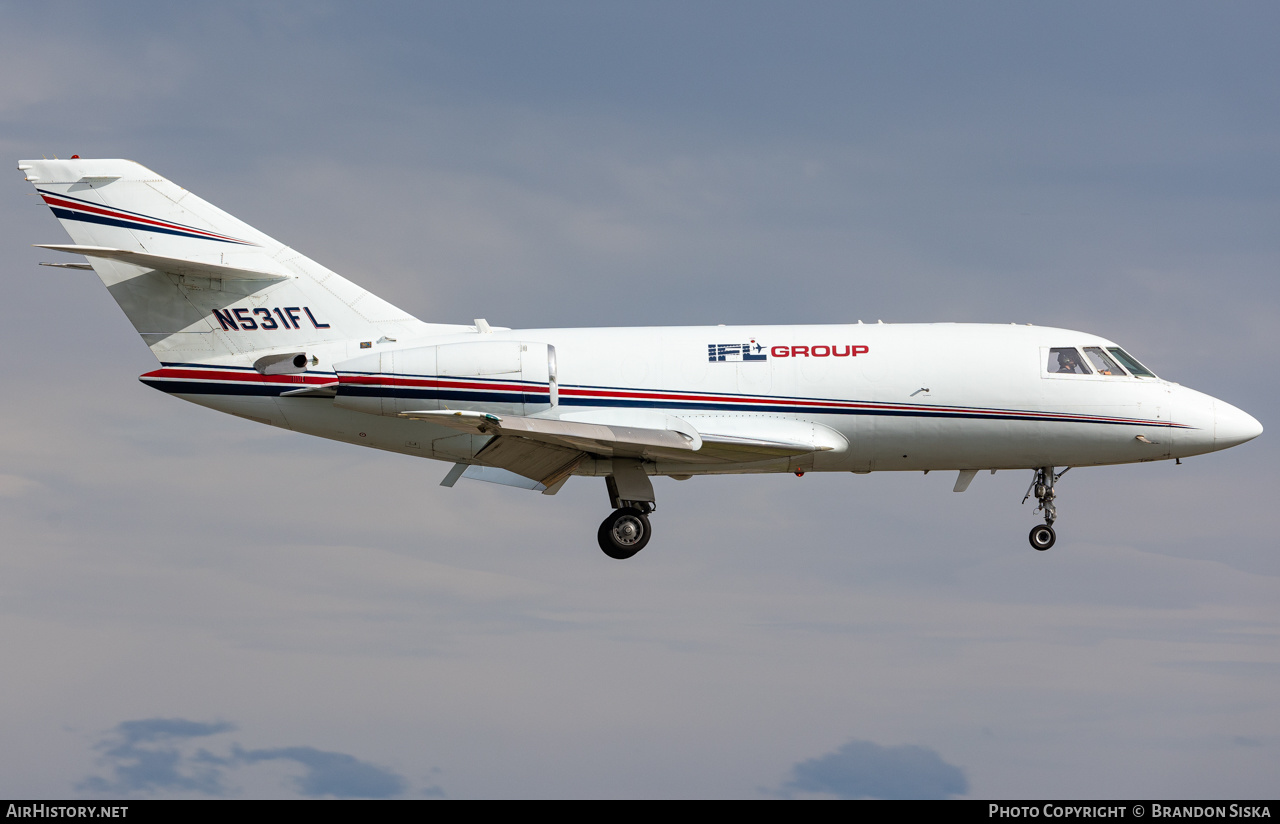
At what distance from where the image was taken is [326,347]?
23.1m

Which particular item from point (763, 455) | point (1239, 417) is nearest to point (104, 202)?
point (763, 455)

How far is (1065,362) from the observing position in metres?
22.8

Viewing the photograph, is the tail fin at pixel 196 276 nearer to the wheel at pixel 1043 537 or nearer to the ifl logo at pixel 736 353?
the ifl logo at pixel 736 353

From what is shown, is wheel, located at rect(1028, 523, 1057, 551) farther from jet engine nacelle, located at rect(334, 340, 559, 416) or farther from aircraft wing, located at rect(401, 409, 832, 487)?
jet engine nacelle, located at rect(334, 340, 559, 416)

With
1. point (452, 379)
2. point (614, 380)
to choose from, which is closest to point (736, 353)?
point (614, 380)

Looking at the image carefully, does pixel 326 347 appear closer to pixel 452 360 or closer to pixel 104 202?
pixel 452 360

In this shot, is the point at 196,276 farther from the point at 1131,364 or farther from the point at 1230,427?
the point at 1230,427

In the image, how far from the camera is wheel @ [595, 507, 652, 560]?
22906mm

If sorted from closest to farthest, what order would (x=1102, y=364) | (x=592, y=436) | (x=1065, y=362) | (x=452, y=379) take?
(x=592, y=436)
(x=452, y=379)
(x=1065, y=362)
(x=1102, y=364)

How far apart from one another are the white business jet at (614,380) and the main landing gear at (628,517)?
0.12ft

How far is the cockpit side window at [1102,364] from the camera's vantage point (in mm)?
22875

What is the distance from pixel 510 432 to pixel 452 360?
209 cm

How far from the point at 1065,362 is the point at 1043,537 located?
3415mm

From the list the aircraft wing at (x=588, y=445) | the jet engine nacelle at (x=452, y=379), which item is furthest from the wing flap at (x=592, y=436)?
the jet engine nacelle at (x=452, y=379)
